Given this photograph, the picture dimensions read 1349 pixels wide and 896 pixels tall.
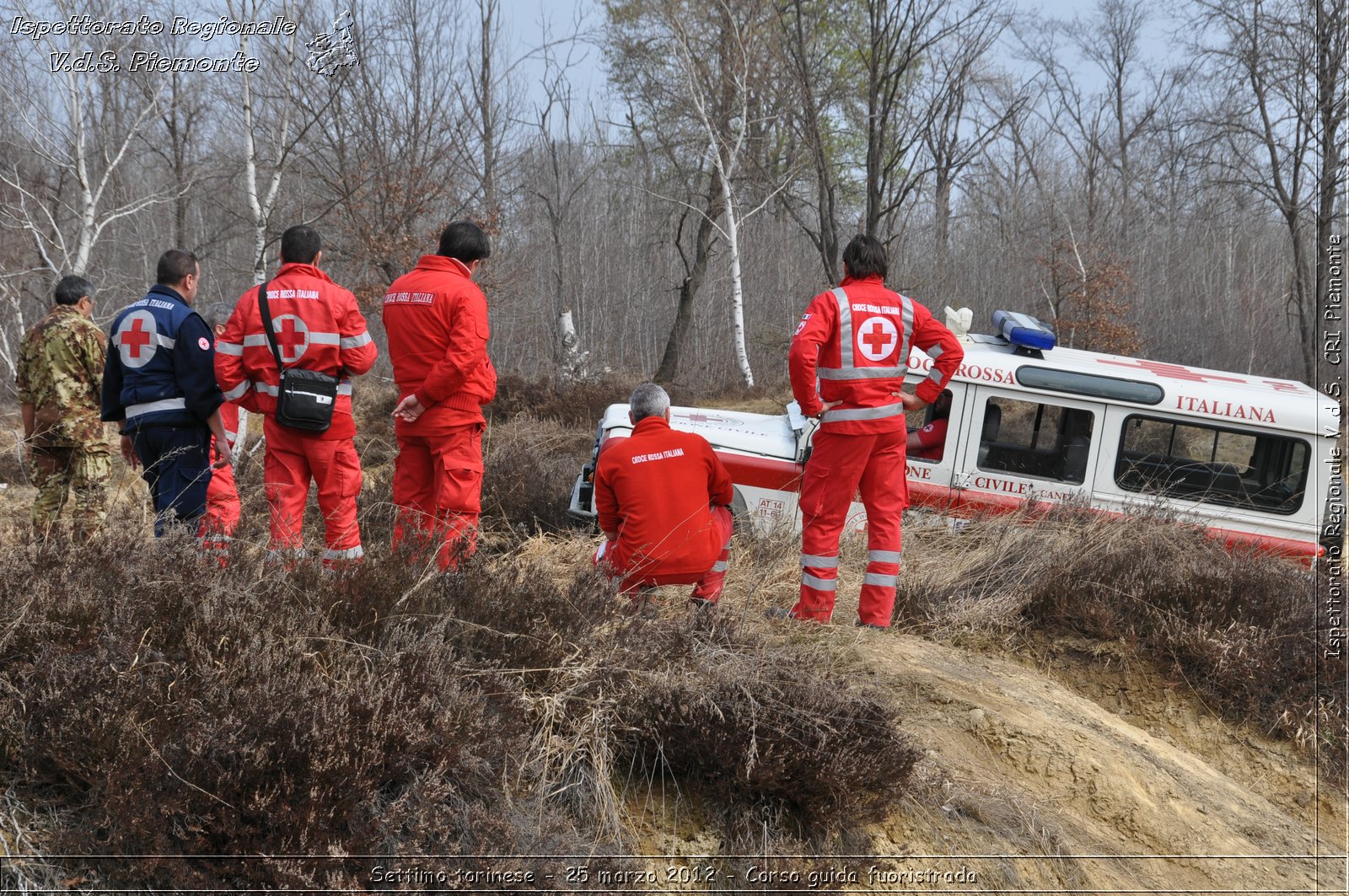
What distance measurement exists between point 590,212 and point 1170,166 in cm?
1836

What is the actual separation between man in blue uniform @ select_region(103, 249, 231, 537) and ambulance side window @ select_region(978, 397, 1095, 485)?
194 inches

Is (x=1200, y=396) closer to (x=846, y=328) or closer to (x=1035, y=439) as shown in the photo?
(x=1035, y=439)

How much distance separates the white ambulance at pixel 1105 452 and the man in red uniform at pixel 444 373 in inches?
64.4

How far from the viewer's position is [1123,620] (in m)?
5.49

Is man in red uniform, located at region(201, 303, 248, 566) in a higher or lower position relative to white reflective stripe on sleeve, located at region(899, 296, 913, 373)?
lower

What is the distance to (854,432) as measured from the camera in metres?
5.16

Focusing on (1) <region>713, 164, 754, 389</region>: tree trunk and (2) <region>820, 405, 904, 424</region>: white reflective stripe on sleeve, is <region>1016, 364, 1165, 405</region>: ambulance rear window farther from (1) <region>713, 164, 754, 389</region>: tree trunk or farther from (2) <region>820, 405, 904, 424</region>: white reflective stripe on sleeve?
(1) <region>713, 164, 754, 389</region>: tree trunk

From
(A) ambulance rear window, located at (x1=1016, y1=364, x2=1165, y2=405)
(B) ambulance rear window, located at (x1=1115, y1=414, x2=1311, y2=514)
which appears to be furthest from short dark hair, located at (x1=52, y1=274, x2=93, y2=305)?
(B) ambulance rear window, located at (x1=1115, y1=414, x2=1311, y2=514)

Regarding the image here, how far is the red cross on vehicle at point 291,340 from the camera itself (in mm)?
5012

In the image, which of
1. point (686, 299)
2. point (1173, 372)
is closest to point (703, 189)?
point (686, 299)

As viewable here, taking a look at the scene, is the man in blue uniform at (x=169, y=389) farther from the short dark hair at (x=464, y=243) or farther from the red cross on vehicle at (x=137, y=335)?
the short dark hair at (x=464, y=243)

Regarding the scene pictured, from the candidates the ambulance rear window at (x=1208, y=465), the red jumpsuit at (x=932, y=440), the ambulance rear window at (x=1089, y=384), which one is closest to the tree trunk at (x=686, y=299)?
the red jumpsuit at (x=932, y=440)

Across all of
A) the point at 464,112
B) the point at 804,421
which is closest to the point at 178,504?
the point at 804,421

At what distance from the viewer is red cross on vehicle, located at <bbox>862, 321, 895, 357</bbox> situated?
5281 millimetres
